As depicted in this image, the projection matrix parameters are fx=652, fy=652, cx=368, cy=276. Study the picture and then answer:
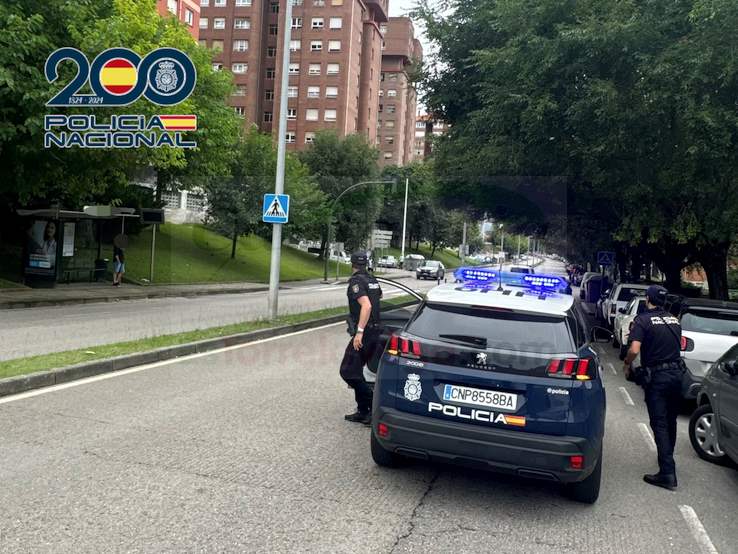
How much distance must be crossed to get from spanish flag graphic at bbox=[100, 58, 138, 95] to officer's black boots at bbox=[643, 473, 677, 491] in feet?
49.0

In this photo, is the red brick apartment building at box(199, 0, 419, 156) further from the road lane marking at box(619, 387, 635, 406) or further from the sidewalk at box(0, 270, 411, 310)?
the road lane marking at box(619, 387, 635, 406)

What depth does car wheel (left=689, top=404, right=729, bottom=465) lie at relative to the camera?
19.4 ft

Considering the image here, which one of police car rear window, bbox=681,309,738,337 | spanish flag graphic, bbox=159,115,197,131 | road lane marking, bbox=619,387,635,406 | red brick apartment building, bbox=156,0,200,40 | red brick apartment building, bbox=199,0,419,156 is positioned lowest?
road lane marking, bbox=619,387,635,406

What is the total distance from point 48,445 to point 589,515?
4.16 metres

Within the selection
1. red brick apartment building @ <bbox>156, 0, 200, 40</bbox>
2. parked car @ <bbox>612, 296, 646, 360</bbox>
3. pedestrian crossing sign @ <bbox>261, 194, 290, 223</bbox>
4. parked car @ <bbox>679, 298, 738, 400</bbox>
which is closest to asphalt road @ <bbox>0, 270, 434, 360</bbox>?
pedestrian crossing sign @ <bbox>261, 194, 290, 223</bbox>

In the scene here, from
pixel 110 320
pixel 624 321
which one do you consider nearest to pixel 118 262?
pixel 110 320

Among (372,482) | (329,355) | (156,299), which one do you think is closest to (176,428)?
(372,482)

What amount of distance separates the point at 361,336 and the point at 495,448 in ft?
7.54

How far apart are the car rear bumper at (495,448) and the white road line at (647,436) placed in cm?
227

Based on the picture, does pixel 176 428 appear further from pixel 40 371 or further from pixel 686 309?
pixel 686 309

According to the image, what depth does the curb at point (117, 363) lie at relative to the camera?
277 inches

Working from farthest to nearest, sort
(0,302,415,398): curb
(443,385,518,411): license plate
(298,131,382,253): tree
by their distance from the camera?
(298,131,382,253): tree
(0,302,415,398): curb
(443,385,518,411): license plate

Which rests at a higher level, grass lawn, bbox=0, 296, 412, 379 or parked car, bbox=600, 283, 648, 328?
parked car, bbox=600, 283, 648, 328

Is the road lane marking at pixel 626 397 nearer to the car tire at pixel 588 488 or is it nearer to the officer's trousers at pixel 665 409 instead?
the officer's trousers at pixel 665 409
